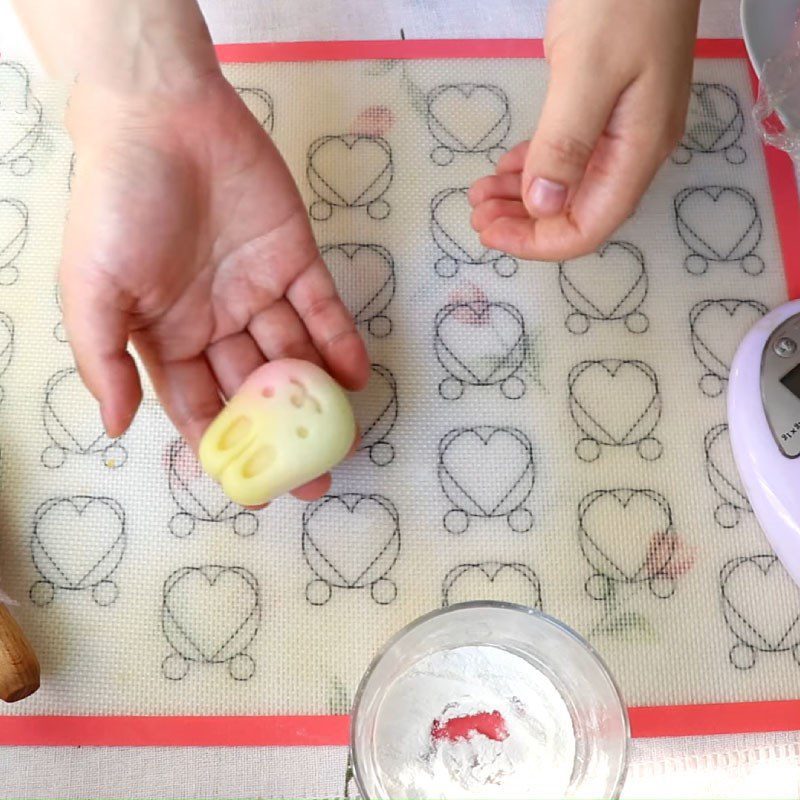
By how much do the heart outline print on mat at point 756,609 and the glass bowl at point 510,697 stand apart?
0.13m

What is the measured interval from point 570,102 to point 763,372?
0.80 feet

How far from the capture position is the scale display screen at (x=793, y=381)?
0.59 meters

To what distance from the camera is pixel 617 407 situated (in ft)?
2.07

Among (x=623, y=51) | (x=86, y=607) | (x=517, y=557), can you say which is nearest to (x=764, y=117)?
(x=623, y=51)

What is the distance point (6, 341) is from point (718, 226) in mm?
573

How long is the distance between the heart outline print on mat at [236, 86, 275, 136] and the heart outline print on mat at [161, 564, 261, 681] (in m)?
0.37

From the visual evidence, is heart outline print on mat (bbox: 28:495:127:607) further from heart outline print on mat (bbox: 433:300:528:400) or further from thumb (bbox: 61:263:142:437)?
heart outline print on mat (bbox: 433:300:528:400)

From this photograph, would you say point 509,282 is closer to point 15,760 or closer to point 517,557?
point 517,557

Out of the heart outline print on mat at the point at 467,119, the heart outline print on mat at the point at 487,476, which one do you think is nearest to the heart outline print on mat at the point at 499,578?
the heart outline print on mat at the point at 487,476

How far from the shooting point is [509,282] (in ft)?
2.17

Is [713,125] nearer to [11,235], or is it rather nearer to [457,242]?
[457,242]

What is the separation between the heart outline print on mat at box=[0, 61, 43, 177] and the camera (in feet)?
2.23

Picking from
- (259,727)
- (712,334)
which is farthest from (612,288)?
(259,727)

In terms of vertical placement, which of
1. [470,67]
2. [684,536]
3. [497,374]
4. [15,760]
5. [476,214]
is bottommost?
[15,760]
